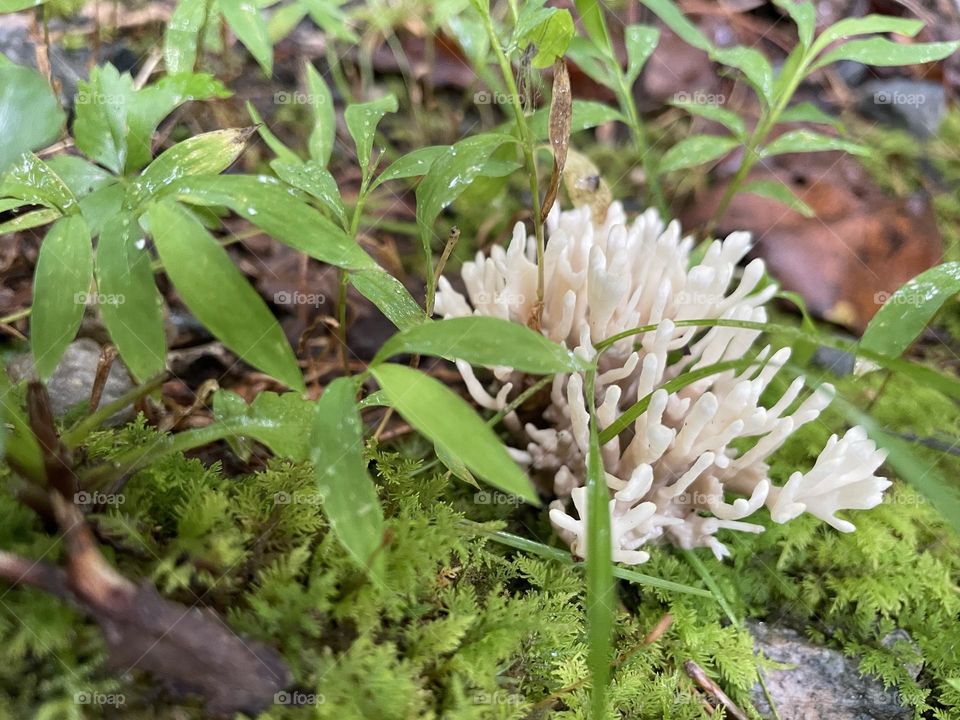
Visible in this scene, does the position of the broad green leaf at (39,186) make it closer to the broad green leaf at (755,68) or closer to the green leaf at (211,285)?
the green leaf at (211,285)

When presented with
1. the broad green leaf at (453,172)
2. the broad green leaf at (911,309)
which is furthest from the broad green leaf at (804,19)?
the broad green leaf at (453,172)

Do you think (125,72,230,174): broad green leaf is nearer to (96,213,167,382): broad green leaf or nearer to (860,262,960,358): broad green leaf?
(96,213,167,382): broad green leaf

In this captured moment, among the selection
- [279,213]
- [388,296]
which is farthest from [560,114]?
[279,213]

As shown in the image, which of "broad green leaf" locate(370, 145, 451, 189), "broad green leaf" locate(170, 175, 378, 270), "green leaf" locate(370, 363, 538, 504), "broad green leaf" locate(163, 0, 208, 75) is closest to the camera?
"green leaf" locate(370, 363, 538, 504)

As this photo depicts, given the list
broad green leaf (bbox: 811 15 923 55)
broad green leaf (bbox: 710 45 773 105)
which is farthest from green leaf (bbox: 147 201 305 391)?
broad green leaf (bbox: 811 15 923 55)

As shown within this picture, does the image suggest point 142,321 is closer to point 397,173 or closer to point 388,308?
point 388,308

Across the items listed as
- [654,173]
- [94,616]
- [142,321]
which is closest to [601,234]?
[654,173]
